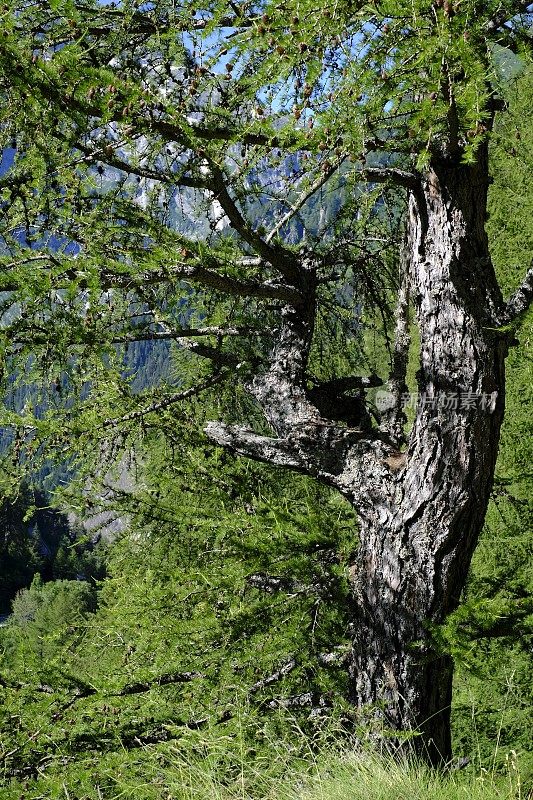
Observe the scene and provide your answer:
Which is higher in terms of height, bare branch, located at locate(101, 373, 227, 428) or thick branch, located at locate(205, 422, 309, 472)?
bare branch, located at locate(101, 373, 227, 428)

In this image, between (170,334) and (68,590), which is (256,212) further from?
(68,590)

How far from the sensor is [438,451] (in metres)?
3.71

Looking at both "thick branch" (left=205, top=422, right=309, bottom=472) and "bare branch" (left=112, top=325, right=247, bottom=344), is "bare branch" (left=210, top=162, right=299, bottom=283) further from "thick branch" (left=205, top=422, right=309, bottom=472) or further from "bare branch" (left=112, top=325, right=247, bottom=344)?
"thick branch" (left=205, top=422, right=309, bottom=472)

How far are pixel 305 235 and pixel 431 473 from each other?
189 centimetres

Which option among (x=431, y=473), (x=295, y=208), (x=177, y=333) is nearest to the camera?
(x=431, y=473)

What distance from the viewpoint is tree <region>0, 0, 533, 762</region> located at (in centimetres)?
259

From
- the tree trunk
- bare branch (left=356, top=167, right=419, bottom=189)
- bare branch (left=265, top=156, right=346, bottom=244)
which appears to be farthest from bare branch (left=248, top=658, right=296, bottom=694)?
bare branch (left=356, top=167, right=419, bottom=189)

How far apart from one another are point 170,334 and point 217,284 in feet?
2.36

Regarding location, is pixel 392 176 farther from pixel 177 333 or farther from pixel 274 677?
pixel 274 677

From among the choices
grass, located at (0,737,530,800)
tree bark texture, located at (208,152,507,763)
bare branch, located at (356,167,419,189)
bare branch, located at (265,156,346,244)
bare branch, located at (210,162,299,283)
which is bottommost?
grass, located at (0,737,530,800)

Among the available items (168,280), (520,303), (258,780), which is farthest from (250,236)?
(258,780)

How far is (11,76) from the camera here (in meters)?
2.55

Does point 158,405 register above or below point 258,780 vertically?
above

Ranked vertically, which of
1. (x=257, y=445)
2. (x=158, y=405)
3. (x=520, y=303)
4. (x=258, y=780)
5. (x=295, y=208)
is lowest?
(x=258, y=780)
